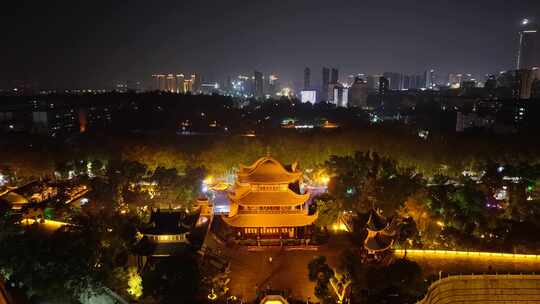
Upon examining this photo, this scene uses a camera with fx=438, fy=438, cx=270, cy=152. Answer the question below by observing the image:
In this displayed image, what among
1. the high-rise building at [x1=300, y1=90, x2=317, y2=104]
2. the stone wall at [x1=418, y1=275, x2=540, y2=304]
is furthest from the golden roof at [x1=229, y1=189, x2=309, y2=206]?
the high-rise building at [x1=300, y1=90, x2=317, y2=104]

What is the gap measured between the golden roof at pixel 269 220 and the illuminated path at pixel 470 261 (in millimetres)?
3691

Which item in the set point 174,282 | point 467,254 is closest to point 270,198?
point 174,282

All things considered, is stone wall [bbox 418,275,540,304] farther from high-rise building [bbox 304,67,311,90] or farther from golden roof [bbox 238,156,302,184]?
high-rise building [bbox 304,67,311,90]

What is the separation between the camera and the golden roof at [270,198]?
17781mm

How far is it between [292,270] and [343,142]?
59.2 feet

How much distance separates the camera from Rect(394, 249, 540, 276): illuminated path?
15.1 metres

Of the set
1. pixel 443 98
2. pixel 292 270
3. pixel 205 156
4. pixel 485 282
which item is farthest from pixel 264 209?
pixel 443 98

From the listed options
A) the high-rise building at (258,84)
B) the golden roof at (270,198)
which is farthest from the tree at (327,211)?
the high-rise building at (258,84)

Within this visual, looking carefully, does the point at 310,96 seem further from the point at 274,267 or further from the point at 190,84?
the point at 274,267

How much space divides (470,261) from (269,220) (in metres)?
7.57

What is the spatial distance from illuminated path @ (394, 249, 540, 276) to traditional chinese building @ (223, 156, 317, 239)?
4.01 meters

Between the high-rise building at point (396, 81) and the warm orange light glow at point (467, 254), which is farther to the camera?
the high-rise building at point (396, 81)

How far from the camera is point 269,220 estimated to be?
17656 millimetres

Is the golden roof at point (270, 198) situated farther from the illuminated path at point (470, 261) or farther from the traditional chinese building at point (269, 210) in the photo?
the illuminated path at point (470, 261)
